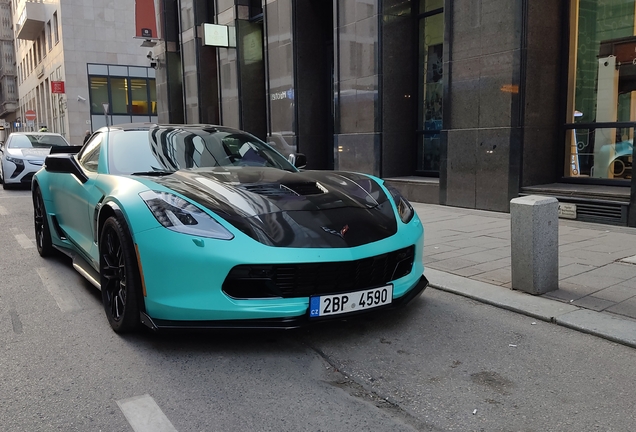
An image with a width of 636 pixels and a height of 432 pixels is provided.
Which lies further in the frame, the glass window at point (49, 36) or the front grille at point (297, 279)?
the glass window at point (49, 36)

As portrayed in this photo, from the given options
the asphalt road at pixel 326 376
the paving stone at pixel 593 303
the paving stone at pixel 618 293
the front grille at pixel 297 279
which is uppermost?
the front grille at pixel 297 279

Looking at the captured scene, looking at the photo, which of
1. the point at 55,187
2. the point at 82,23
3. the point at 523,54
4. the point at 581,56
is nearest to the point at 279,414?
the point at 55,187

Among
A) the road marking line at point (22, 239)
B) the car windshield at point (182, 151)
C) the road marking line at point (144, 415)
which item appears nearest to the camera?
the road marking line at point (144, 415)

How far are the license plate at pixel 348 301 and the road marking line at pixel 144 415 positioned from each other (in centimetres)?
99

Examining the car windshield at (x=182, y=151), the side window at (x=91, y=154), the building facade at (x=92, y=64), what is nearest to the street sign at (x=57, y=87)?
the building facade at (x=92, y=64)

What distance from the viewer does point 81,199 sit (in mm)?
4617

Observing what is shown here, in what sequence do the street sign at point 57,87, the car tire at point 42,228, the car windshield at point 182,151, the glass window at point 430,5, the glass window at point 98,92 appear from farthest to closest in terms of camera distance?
the glass window at point 98,92 → the street sign at point 57,87 → the glass window at point 430,5 → the car tire at point 42,228 → the car windshield at point 182,151

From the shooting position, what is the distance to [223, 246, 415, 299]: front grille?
10.4ft

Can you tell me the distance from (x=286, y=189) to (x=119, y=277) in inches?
49.7

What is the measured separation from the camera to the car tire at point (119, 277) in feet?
11.3

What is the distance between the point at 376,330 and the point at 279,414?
127 centimetres

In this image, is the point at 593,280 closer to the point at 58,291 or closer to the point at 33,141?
the point at 58,291

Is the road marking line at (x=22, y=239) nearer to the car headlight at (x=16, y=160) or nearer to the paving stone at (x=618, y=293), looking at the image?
the paving stone at (x=618, y=293)

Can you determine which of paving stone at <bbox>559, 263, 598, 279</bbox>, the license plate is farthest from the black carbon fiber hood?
paving stone at <bbox>559, 263, 598, 279</bbox>
